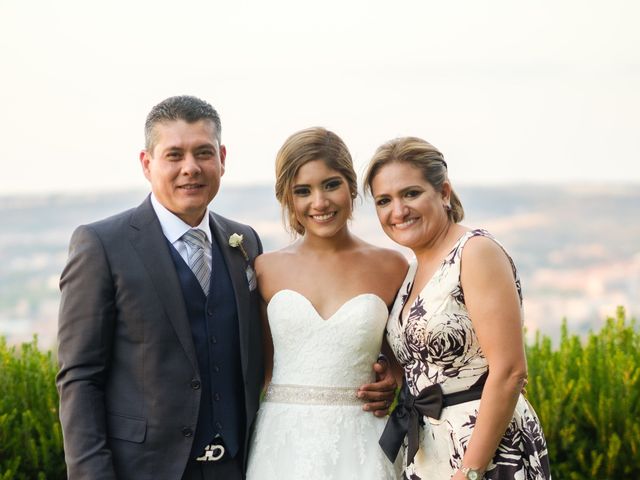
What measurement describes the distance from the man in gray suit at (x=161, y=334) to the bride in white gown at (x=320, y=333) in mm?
255

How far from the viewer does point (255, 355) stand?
4.24 metres

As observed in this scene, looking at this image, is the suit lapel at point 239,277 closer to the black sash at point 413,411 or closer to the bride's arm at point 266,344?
the bride's arm at point 266,344

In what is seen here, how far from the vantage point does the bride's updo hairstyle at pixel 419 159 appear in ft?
13.1

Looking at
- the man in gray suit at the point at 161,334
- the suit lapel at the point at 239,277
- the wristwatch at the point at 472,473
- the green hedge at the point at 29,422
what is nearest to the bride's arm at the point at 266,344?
the suit lapel at the point at 239,277

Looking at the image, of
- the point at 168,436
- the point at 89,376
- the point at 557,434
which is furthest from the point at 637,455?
the point at 89,376

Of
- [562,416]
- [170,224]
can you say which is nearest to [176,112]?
[170,224]

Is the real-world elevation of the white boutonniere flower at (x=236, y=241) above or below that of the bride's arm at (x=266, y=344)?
above

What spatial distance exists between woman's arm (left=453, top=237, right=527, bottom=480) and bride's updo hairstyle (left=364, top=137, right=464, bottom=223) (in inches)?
18.5

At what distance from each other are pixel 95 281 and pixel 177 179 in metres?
0.58

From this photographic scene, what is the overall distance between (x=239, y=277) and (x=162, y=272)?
432 mm

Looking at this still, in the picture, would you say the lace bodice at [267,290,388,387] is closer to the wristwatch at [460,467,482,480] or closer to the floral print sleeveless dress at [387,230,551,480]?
the floral print sleeveless dress at [387,230,551,480]

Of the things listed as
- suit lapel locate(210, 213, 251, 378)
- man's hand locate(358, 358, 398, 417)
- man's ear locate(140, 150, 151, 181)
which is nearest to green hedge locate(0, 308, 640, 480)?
man's hand locate(358, 358, 398, 417)

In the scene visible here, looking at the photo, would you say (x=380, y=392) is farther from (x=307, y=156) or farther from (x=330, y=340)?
(x=307, y=156)

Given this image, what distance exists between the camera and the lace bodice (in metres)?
4.34
